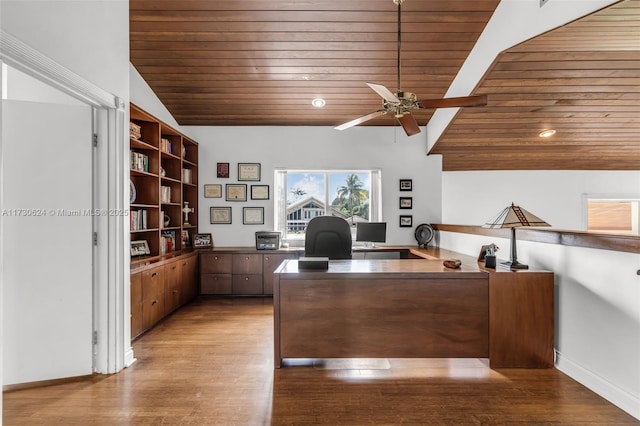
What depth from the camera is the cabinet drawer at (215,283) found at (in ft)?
16.1

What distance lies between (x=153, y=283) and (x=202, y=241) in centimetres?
164

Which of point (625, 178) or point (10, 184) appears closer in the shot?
point (10, 184)

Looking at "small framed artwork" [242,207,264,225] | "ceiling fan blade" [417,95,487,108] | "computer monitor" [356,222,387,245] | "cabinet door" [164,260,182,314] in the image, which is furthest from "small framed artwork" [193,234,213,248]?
"ceiling fan blade" [417,95,487,108]

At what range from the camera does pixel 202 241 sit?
524cm

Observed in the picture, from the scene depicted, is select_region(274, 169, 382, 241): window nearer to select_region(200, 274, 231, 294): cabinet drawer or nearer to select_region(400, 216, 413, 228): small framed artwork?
select_region(400, 216, 413, 228): small framed artwork

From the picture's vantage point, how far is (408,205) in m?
5.42

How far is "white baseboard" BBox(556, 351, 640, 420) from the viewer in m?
2.07

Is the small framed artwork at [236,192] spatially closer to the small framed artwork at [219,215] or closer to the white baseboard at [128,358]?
the small framed artwork at [219,215]

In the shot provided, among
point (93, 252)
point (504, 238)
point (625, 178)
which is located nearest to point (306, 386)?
point (93, 252)

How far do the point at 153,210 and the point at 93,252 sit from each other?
1589 mm

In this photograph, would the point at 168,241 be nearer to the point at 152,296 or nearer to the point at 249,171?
A: the point at 152,296

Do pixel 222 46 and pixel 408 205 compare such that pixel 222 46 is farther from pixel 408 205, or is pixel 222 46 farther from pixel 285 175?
pixel 408 205

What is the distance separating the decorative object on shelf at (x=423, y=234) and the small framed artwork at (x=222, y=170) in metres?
3.05

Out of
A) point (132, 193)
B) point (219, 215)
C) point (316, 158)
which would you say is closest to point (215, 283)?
point (219, 215)
